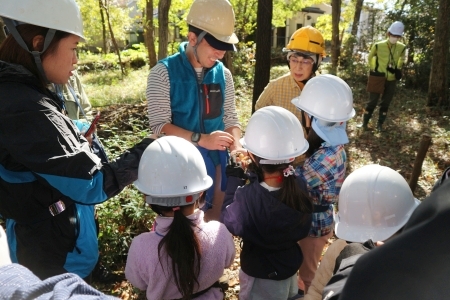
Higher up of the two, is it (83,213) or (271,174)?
(271,174)

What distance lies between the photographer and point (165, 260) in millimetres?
1850

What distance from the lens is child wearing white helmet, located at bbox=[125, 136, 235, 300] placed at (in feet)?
6.01

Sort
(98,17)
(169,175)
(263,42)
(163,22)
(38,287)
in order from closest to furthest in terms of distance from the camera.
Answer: (38,287), (169,175), (263,42), (163,22), (98,17)

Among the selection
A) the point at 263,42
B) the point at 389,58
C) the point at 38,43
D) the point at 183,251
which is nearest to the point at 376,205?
the point at 183,251

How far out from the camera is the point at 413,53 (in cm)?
1294

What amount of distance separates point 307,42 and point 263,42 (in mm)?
2819

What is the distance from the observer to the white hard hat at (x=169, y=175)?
1.96 meters

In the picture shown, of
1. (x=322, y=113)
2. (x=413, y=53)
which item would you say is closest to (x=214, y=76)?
(x=322, y=113)

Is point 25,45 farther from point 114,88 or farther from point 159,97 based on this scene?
point 114,88

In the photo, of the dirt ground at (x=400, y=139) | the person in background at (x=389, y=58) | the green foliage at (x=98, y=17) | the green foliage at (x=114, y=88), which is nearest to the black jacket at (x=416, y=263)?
the dirt ground at (x=400, y=139)

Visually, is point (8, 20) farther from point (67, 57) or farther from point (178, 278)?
point (178, 278)

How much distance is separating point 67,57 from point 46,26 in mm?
188

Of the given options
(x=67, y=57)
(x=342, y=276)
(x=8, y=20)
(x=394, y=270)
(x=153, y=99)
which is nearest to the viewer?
(x=394, y=270)

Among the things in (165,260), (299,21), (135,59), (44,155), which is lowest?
(165,260)
